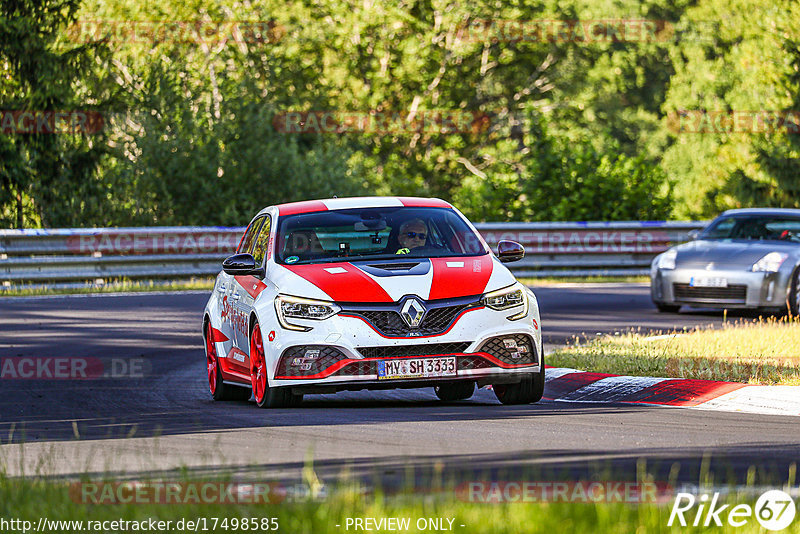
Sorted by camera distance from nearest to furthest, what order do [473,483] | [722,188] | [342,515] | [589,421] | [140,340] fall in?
1. [342,515]
2. [473,483]
3. [589,421]
4. [140,340]
5. [722,188]

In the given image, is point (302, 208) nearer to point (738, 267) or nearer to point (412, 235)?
point (412, 235)

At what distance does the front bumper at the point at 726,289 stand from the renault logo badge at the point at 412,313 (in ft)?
30.4

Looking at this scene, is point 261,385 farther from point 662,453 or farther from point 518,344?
point 662,453

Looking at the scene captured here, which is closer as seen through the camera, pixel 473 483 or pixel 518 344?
pixel 473 483

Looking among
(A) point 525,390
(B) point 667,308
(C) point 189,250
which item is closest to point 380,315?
(A) point 525,390

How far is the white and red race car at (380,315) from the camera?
1009 centimetres

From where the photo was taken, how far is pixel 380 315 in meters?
10.1

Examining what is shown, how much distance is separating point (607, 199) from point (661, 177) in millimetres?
1648

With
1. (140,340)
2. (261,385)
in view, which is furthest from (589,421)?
(140,340)

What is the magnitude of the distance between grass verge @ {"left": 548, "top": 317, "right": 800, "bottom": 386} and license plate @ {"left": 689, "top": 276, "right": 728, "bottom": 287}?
9.89 ft

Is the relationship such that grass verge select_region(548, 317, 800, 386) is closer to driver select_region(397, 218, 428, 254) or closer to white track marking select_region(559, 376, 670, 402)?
white track marking select_region(559, 376, 670, 402)

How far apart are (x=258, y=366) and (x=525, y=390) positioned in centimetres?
195

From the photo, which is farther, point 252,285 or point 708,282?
point 708,282

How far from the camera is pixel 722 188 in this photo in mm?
46938
